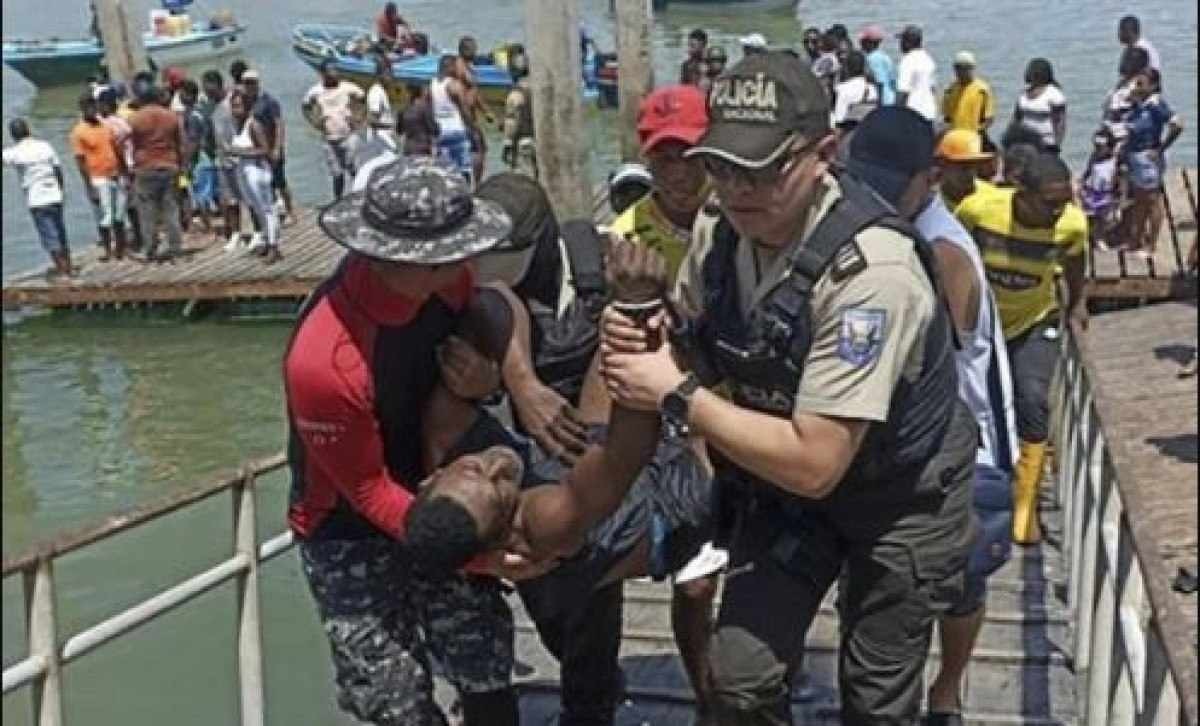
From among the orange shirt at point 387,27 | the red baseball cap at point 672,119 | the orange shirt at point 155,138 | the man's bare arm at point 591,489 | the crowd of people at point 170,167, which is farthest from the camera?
the orange shirt at point 387,27

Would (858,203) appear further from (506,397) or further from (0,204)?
(0,204)

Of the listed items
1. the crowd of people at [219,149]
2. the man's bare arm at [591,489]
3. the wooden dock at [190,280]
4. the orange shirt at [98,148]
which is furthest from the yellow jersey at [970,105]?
the man's bare arm at [591,489]

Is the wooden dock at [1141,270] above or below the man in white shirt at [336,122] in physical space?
below

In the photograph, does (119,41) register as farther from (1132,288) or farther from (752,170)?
(752,170)

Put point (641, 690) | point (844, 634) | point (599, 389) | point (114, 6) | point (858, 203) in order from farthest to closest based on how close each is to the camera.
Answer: point (114, 6)
point (641, 690)
point (599, 389)
point (844, 634)
point (858, 203)

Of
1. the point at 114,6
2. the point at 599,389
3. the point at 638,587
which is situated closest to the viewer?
the point at 599,389

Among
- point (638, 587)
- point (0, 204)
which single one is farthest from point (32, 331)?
point (0, 204)

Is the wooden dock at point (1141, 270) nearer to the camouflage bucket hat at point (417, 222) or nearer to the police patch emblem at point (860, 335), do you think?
the camouflage bucket hat at point (417, 222)

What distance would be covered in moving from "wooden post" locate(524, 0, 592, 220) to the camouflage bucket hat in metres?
11.0

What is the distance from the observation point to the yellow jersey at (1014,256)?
6254 millimetres

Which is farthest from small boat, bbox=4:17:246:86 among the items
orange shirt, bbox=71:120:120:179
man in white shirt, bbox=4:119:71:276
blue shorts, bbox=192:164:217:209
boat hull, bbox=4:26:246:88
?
man in white shirt, bbox=4:119:71:276

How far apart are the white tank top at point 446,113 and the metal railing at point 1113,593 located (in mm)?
9599

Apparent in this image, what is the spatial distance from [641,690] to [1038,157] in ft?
8.99

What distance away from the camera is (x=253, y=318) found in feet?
50.1
